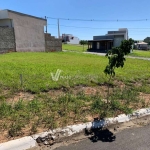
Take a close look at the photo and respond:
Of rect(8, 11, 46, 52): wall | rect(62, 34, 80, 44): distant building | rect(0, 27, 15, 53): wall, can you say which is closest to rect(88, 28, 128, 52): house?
rect(8, 11, 46, 52): wall

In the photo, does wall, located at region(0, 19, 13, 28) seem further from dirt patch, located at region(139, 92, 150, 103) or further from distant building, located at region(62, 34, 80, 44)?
distant building, located at region(62, 34, 80, 44)

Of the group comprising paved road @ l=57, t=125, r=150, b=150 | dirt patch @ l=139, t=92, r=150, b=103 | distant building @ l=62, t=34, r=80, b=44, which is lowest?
paved road @ l=57, t=125, r=150, b=150

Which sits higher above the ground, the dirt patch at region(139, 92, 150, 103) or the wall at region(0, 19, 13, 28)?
the wall at region(0, 19, 13, 28)

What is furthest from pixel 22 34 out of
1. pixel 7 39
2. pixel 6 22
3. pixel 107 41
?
pixel 107 41

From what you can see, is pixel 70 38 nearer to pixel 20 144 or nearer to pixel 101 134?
pixel 101 134

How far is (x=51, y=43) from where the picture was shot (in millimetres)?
22016

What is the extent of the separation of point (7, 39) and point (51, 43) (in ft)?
22.4

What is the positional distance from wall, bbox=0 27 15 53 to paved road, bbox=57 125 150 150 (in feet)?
48.5

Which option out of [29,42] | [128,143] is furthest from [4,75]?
[29,42]

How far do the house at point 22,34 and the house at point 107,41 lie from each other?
47.7 ft

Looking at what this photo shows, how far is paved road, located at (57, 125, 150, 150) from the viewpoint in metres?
2.68

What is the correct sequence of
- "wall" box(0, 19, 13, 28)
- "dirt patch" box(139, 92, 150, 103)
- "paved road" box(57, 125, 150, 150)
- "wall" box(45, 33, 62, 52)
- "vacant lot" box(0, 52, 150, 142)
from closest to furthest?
"paved road" box(57, 125, 150, 150) < "vacant lot" box(0, 52, 150, 142) < "dirt patch" box(139, 92, 150, 103) < "wall" box(0, 19, 13, 28) < "wall" box(45, 33, 62, 52)

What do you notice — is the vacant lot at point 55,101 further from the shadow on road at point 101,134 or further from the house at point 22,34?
the house at point 22,34

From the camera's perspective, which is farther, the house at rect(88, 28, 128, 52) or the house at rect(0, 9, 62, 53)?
the house at rect(88, 28, 128, 52)
